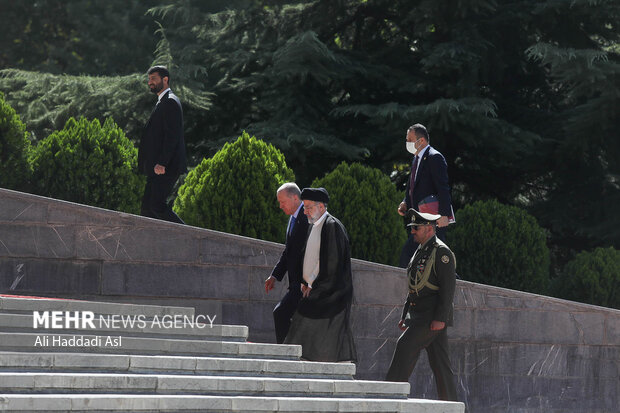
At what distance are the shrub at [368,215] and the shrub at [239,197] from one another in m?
0.85

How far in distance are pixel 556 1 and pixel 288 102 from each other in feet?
15.5

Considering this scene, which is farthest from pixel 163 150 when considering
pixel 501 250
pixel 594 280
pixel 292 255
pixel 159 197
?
pixel 594 280

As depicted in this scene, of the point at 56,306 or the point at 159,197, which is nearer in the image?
the point at 56,306

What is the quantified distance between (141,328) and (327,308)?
5.06ft

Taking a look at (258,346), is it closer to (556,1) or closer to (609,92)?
(609,92)

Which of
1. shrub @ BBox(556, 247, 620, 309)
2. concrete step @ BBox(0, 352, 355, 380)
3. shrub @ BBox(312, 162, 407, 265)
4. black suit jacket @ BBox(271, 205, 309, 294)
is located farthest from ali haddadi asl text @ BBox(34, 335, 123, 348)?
shrub @ BBox(556, 247, 620, 309)

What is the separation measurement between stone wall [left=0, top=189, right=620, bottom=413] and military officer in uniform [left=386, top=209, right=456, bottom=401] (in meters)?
1.81

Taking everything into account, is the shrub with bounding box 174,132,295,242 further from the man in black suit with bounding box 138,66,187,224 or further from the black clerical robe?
the black clerical robe

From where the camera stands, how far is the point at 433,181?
9633 millimetres

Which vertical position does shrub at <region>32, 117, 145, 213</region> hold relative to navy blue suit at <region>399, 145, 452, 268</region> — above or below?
above

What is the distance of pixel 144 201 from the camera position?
1027 cm

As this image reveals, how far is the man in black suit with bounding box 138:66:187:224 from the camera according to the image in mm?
9930

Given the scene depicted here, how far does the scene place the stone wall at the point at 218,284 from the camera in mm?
9766

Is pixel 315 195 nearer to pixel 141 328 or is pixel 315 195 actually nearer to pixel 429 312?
pixel 429 312
